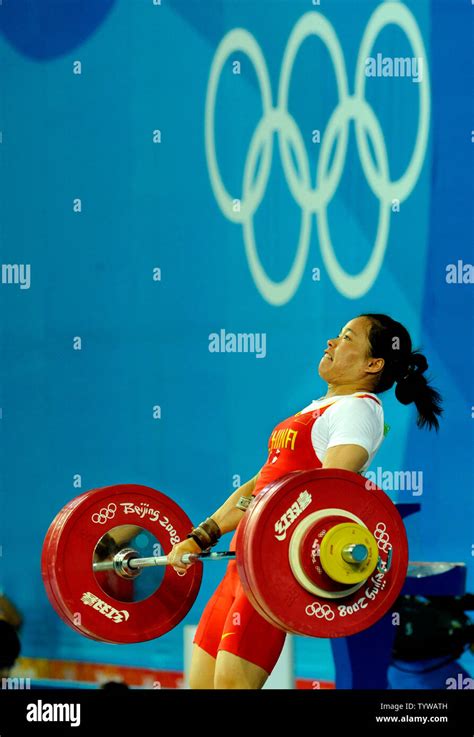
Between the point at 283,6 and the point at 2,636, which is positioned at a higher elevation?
the point at 283,6

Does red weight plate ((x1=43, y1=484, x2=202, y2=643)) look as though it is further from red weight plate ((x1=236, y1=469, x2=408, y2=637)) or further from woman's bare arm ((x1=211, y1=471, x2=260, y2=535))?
red weight plate ((x1=236, y1=469, x2=408, y2=637))

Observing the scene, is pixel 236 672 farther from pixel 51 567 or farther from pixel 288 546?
pixel 51 567

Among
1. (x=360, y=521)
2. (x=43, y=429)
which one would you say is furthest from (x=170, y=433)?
(x=360, y=521)

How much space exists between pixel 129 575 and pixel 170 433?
59.5 inches

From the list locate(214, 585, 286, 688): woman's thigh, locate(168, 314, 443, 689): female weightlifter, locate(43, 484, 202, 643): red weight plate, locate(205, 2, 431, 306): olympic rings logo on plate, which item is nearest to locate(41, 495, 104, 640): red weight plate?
locate(43, 484, 202, 643): red weight plate

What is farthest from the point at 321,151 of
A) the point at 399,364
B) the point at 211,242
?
the point at 399,364

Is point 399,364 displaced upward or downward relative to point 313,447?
upward

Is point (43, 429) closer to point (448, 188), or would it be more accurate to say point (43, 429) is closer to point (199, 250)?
point (199, 250)

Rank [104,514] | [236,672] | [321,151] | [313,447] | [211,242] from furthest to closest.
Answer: [211,242] → [321,151] → [104,514] → [313,447] → [236,672]

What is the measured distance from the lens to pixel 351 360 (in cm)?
369

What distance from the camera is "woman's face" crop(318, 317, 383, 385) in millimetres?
3686

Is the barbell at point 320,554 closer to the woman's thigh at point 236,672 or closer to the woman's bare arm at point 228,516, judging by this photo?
the woman's bare arm at point 228,516

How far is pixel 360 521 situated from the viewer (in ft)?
10.9

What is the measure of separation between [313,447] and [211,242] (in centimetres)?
189
